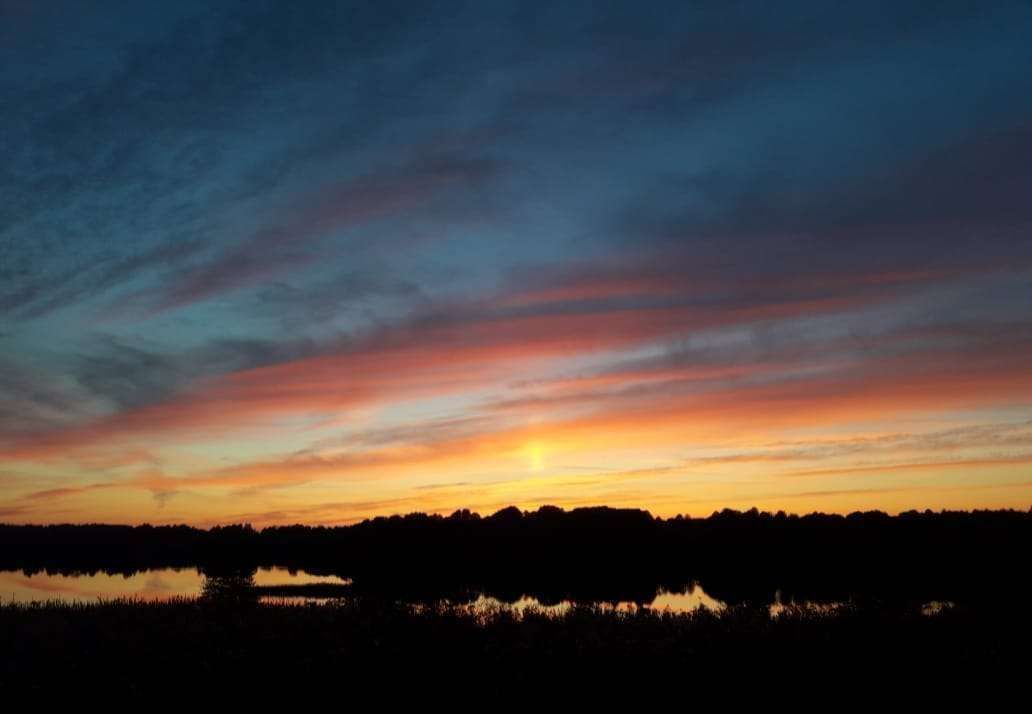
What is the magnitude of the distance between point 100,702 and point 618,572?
65.3m

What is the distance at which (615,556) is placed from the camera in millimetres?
91562

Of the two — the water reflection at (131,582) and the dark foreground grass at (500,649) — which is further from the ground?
the dark foreground grass at (500,649)

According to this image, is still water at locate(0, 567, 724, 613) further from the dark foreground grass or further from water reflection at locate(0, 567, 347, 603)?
the dark foreground grass

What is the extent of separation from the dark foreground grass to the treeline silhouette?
19.9ft

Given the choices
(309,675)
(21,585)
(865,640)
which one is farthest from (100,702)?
(21,585)

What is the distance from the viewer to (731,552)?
3319 inches

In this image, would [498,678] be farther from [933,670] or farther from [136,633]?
[136,633]

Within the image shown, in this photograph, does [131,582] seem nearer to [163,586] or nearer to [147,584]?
[147,584]

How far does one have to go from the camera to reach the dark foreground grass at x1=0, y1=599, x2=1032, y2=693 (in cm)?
1473

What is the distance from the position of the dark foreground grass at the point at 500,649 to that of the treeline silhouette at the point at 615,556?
19.9 feet

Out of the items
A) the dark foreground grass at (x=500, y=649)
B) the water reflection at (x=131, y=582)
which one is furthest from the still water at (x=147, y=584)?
the dark foreground grass at (x=500, y=649)

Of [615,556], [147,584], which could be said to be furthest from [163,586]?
[615,556]

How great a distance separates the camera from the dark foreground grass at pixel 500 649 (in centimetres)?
1473

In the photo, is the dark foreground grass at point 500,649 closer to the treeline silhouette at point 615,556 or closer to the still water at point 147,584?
the treeline silhouette at point 615,556
